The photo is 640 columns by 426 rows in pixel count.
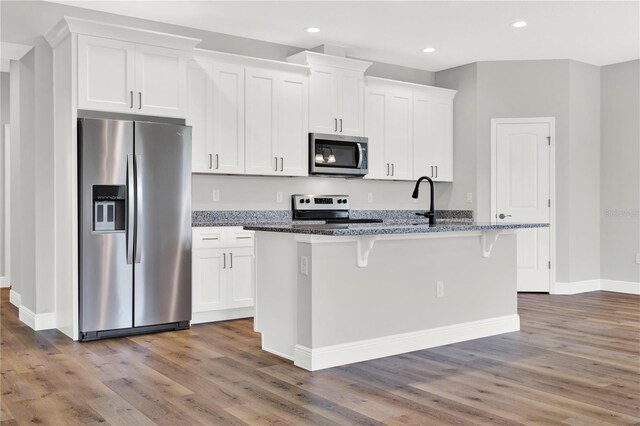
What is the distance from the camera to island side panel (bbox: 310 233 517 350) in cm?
377

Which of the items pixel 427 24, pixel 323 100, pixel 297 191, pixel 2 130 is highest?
Answer: pixel 427 24

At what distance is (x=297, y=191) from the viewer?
6430mm

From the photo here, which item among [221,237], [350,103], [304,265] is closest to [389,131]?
[350,103]

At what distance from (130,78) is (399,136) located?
3.23m

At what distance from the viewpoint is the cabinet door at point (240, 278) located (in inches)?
212

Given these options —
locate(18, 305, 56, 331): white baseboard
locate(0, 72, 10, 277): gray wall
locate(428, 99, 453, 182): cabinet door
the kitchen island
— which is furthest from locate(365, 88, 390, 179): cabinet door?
locate(0, 72, 10, 277): gray wall

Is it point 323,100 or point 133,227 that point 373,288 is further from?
point 323,100

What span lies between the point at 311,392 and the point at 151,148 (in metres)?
2.51

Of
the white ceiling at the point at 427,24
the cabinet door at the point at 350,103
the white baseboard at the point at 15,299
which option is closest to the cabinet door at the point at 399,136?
the cabinet door at the point at 350,103

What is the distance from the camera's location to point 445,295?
4426 mm

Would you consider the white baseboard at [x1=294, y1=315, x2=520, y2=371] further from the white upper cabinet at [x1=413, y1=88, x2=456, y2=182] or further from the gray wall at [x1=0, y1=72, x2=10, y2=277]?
the gray wall at [x1=0, y1=72, x2=10, y2=277]

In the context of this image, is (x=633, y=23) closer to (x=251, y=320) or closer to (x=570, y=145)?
(x=570, y=145)

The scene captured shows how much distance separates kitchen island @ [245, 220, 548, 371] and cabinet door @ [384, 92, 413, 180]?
2351 millimetres

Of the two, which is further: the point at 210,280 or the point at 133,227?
the point at 210,280
